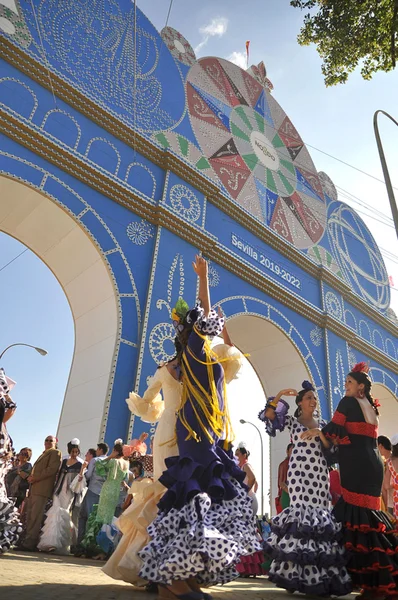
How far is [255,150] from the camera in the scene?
31.8 ft

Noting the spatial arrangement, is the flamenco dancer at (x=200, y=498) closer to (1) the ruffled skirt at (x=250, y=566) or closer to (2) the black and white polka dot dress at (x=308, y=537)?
(2) the black and white polka dot dress at (x=308, y=537)

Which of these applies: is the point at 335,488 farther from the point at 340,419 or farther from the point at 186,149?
the point at 186,149

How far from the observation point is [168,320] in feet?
21.4

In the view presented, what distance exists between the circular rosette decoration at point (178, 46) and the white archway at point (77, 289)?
452 cm

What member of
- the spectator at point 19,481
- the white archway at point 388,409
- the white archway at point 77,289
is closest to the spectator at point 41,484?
the white archway at point 77,289

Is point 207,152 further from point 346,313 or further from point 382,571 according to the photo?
point 382,571

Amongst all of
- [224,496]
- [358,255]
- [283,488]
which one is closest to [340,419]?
[224,496]

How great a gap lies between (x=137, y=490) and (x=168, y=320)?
411 centimetres

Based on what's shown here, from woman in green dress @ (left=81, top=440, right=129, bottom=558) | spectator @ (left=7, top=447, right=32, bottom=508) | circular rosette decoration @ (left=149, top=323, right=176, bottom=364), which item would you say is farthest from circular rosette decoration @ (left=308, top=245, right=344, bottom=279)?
spectator @ (left=7, top=447, right=32, bottom=508)

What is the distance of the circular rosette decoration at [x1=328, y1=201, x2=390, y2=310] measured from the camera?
1168cm

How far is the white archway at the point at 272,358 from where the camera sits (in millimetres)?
8484

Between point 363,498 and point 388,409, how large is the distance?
33.9 feet

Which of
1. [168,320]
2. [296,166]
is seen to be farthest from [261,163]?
[168,320]

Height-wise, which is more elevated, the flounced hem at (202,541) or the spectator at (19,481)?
the spectator at (19,481)
